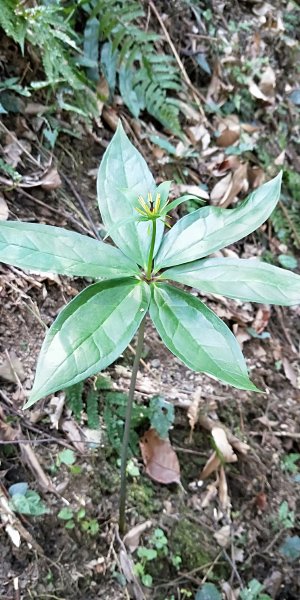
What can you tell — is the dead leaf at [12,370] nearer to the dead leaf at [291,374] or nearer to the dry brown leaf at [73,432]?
the dry brown leaf at [73,432]

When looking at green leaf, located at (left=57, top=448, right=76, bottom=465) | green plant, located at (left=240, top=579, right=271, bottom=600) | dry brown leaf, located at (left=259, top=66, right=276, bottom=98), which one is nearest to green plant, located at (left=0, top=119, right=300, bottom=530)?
green leaf, located at (left=57, top=448, right=76, bottom=465)

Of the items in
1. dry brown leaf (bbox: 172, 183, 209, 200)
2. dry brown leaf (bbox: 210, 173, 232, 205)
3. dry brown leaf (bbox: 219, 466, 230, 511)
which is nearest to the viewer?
dry brown leaf (bbox: 219, 466, 230, 511)

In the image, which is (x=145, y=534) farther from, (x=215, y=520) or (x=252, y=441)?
(x=252, y=441)

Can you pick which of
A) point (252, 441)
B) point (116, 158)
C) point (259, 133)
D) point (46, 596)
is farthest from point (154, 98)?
point (46, 596)

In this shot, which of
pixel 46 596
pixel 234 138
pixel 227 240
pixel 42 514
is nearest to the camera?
pixel 227 240

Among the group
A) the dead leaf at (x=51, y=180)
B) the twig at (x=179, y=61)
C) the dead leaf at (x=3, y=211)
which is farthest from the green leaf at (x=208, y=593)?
the twig at (x=179, y=61)

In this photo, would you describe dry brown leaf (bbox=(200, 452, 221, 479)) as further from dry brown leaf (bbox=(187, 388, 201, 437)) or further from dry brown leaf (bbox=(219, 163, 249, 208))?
dry brown leaf (bbox=(219, 163, 249, 208))

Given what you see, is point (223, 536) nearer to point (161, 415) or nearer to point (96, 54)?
point (161, 415)
